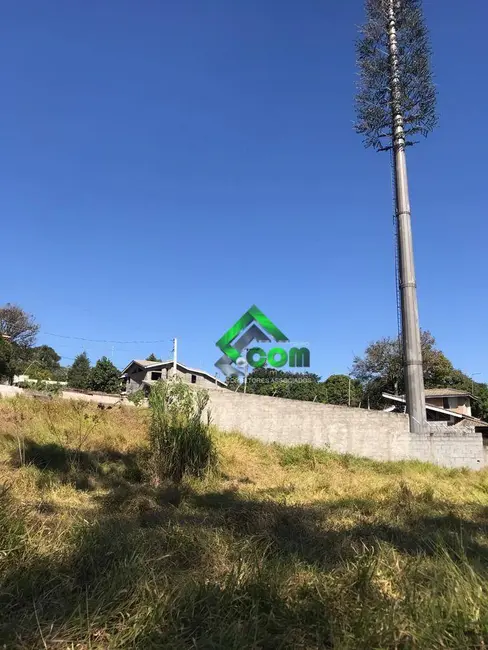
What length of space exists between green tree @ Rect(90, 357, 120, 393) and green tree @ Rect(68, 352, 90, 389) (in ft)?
4.74

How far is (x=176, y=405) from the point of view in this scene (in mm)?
11961

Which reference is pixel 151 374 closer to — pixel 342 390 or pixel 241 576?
pixel 342 390

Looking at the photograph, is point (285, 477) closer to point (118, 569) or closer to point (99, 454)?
point (99, 454)

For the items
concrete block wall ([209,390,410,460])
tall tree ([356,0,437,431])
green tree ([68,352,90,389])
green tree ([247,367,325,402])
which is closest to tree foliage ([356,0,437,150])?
tall tree ([356,0,437,431])

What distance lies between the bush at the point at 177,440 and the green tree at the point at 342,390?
34.3 meters

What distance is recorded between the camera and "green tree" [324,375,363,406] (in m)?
46.8

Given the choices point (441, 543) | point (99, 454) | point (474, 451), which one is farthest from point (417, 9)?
point (441, 543)

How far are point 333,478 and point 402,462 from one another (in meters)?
5.43

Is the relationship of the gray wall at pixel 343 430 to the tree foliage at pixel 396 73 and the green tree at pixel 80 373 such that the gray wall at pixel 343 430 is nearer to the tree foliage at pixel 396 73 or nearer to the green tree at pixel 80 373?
the tree foliage at pixel 396 73

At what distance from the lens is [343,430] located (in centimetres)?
1702

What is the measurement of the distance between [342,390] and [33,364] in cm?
3034

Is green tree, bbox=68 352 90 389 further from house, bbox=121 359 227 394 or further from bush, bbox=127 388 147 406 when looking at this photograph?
bush, bbox=127 388 147 406

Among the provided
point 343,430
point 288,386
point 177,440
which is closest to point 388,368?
point 288,386

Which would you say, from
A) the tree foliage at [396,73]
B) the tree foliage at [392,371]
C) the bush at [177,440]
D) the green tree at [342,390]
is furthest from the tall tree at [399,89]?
the green tree at [342,390]
